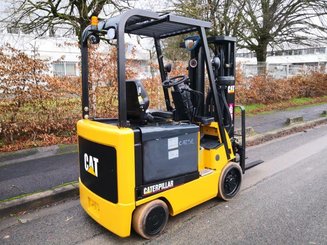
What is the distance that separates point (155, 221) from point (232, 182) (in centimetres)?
153

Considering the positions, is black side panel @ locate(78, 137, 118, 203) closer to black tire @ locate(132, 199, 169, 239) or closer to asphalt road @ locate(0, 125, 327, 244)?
black tire @ locate(132, 199, 169, 239)

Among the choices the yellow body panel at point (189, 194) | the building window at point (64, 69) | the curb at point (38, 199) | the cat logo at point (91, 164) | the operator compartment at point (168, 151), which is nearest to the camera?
the operator compartment at point (168, 151)

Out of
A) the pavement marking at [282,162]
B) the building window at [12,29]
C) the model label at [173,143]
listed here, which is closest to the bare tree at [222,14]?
the building window at [12,29]

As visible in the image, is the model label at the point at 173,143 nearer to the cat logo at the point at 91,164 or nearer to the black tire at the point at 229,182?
the cat logo at the point at 91,164

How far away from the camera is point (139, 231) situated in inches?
121

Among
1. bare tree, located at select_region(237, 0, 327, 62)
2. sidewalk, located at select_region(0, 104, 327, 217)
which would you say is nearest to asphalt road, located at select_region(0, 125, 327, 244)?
sidewalk, located at select_region(0, 104, 327, 217)

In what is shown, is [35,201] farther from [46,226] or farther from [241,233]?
[241,233]

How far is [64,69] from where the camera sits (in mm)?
7156

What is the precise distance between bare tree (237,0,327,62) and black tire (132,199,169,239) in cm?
1381

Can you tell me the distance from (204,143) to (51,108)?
4.28 m

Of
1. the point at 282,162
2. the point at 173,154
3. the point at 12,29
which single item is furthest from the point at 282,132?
the point at 12,29

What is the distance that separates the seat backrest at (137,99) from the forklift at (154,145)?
0.04 feet

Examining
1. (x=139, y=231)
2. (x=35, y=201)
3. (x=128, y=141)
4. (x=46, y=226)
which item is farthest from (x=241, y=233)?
(x=35, y=201)

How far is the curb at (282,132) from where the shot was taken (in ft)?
25.3
